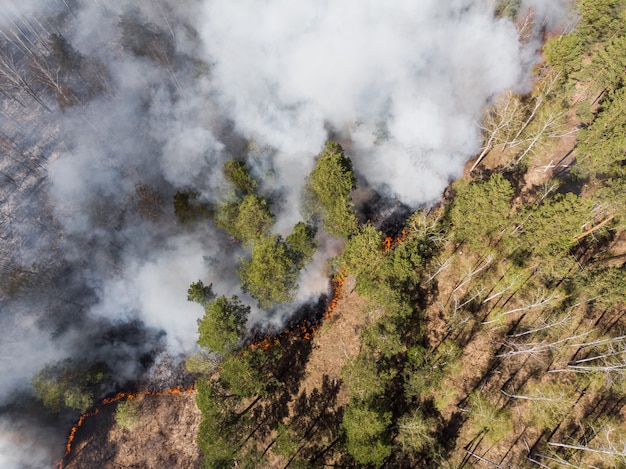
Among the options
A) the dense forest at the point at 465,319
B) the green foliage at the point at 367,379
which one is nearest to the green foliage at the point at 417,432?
the dense forest at the point at 465,319

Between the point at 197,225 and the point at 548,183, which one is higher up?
the point at 548,183

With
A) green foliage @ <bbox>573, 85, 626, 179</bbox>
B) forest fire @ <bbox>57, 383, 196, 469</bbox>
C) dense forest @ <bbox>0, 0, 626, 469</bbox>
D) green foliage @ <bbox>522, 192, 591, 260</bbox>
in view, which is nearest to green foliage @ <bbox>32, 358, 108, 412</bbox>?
dense forest @ <bbox>0, 0, 626, 469</bbox>

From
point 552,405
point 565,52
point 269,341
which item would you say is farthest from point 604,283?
point 269,341

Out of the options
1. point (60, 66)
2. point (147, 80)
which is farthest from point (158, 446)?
point (60, 66)

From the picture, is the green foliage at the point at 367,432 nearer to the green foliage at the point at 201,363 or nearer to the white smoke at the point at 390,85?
the green foliage at the point at 201,363

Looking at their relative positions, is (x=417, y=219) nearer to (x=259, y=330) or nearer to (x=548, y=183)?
(x=548, y=183)
